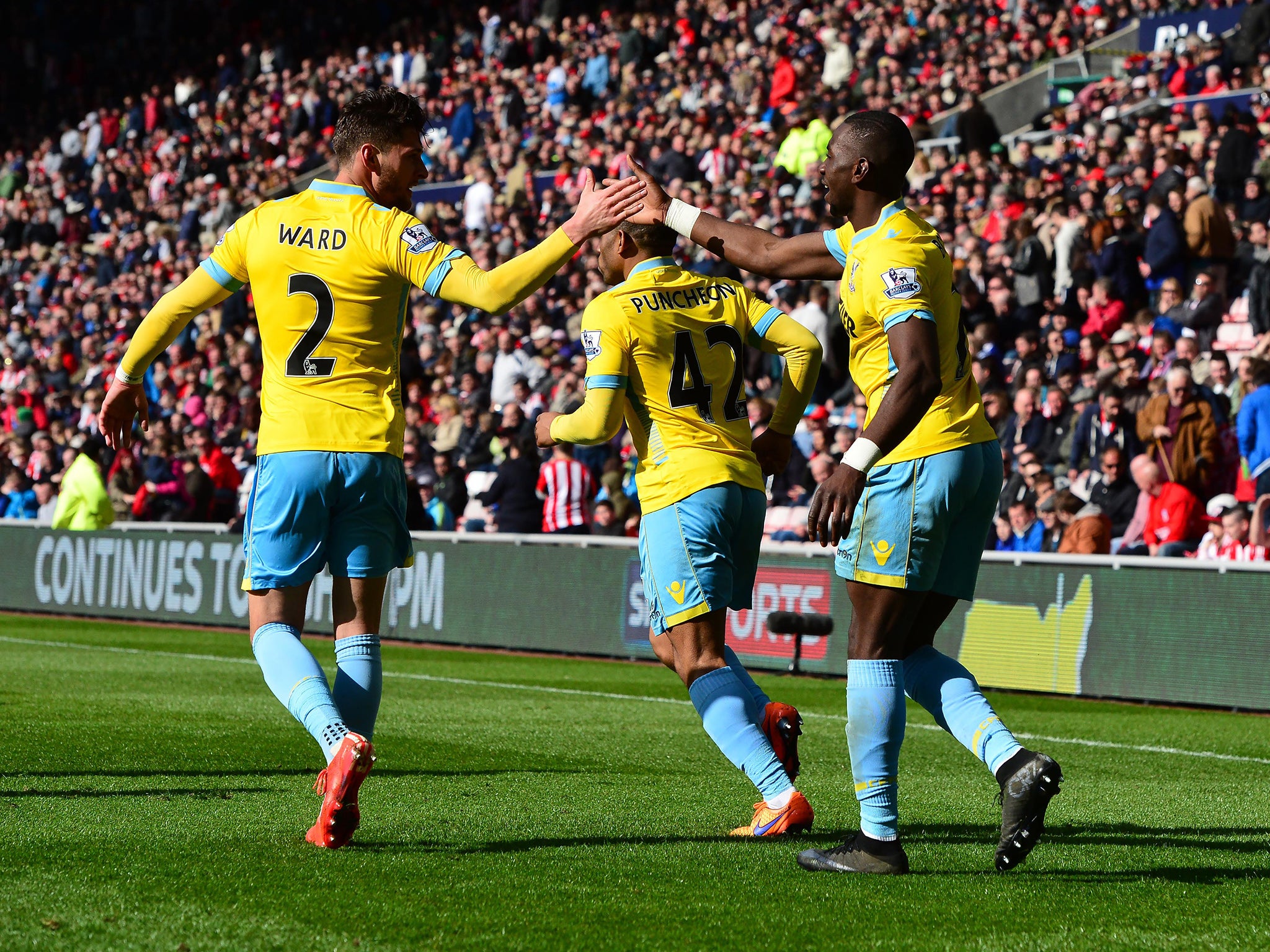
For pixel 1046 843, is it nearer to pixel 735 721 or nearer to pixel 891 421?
pixel 735 721

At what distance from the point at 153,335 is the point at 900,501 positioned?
250 cm

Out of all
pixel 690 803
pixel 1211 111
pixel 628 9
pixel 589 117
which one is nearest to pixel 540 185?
pixel 589 117

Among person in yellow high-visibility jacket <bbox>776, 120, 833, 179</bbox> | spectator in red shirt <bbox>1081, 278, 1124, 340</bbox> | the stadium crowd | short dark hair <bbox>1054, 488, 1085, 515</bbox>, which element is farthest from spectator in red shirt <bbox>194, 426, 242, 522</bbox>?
short dark hair <bbox>1054, 488, 1085, 515</bbox>

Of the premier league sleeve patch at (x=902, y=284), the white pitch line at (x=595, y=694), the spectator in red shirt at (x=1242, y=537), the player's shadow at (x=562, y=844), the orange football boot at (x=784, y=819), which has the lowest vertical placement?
the white pitch line at (x=595, y=694)

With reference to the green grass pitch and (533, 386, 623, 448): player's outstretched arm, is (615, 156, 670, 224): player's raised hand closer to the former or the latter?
(533, 386, 623, 448): player's outstretched arm

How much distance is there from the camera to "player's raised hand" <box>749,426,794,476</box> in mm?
6297

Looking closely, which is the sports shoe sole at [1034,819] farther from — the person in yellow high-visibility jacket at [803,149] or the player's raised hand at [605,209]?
the person in yellow high-visibility jacket at [803,149]

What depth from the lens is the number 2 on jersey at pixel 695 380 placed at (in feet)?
19.8

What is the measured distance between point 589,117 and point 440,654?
15282 mm

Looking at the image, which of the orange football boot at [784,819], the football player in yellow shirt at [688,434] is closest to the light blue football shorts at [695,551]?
the football player in yellow shirt at [688,434]

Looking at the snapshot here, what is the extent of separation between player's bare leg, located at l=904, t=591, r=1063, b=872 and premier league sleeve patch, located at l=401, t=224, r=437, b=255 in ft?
6.23

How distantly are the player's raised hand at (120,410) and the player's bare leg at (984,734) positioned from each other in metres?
2.63

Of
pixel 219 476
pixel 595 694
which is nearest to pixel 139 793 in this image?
pixel 595 694

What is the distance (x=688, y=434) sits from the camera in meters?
5.99
